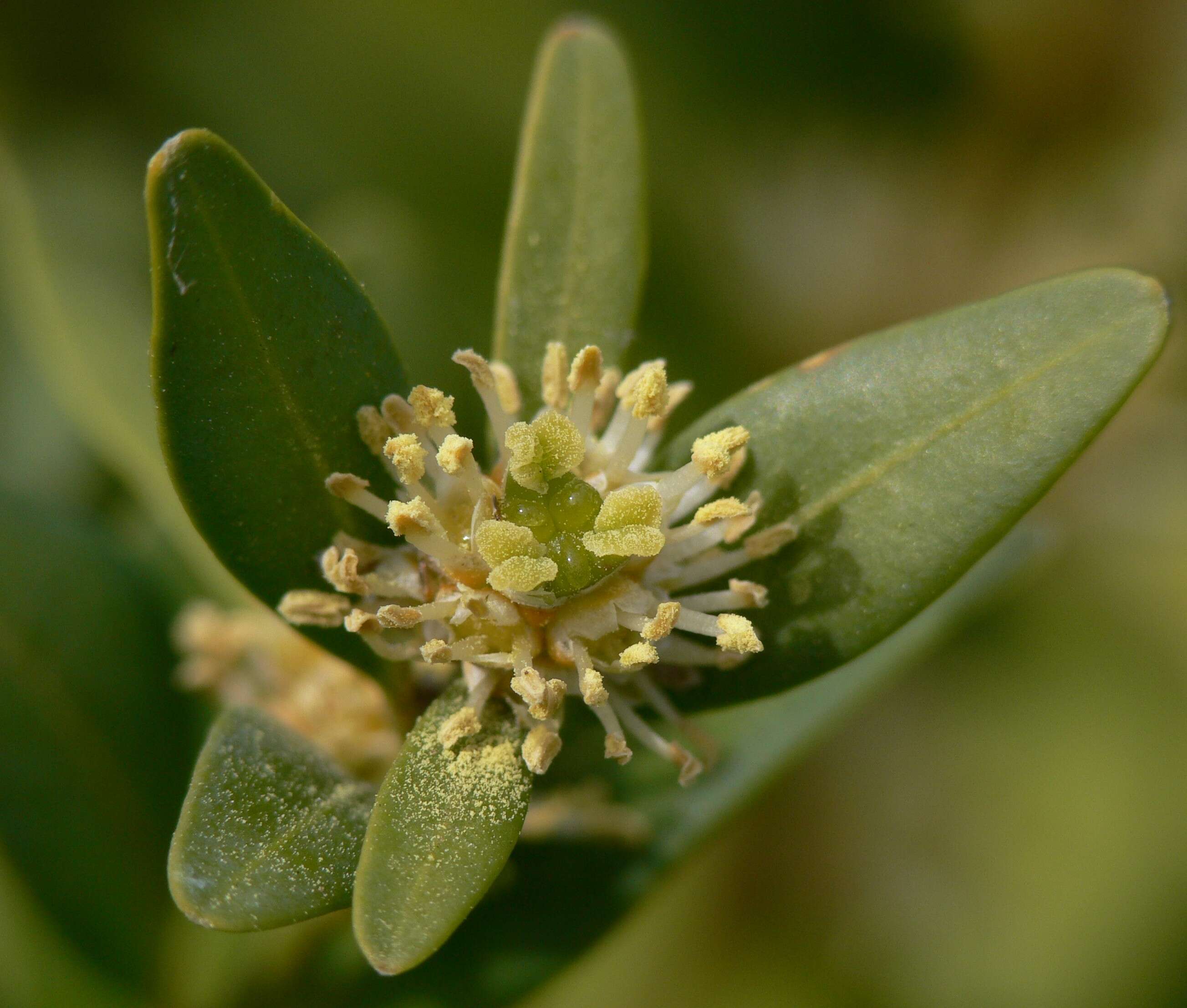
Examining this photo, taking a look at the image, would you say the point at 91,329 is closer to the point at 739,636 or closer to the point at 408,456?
the point at 408,456

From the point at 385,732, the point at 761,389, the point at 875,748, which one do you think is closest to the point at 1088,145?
the point at 875,748

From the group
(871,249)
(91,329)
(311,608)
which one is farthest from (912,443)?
(871,249)

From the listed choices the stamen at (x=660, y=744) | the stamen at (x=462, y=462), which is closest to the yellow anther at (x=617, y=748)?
the stamen at (x=660, y=744)

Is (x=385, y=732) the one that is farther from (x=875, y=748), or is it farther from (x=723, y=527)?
(x=875, y=748)

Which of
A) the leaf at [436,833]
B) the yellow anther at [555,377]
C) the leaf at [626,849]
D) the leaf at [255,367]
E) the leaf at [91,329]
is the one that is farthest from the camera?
the leaf at [91,329]

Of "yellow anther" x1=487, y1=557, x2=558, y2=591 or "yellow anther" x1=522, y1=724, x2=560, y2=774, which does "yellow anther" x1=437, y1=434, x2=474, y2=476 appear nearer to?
"yellow anther" x1=487, y1=557, x2=558, y2=591

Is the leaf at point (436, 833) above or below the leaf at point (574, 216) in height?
below

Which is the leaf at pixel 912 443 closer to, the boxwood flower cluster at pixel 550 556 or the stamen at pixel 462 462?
the boxwood flower cluster at pixel 550 556
